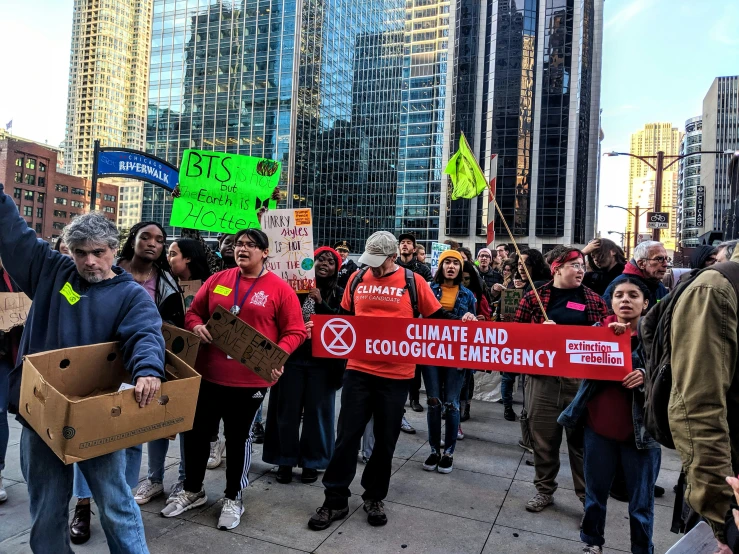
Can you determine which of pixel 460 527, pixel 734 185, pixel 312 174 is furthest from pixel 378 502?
pixel 312 174

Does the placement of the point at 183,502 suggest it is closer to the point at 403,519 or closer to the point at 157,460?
the point at 157,460

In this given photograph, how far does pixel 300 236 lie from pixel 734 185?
4.84 m

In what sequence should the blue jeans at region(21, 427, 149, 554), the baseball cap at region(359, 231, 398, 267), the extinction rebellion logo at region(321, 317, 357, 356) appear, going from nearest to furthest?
the blue jeans at region(21, 427, 149, 554)
the baseball cap at region(359, 231, 398, 267)
the extinction rebellion logo at region(321, 317, 357, 356)

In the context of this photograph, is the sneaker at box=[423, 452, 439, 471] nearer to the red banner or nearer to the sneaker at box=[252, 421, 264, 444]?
the red banner

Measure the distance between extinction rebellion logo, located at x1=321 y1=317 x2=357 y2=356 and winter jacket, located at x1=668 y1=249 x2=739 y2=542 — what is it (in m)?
2.69

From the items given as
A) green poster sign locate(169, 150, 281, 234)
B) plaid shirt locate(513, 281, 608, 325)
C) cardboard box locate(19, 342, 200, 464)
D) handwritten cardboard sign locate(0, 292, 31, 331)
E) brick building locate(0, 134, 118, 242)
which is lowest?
cardboard box locate(19, 342, 200, 464)

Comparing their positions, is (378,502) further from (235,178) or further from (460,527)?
(235,178)

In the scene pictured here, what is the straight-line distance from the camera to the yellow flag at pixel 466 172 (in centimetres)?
661

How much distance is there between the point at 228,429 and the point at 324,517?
0.99 meters

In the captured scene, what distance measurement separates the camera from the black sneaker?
15.3 feet

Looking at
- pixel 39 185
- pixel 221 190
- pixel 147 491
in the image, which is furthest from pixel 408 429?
pixel 39 185

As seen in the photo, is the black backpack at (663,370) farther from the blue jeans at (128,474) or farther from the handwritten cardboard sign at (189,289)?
the handwritten cardboard sign at (189,289)

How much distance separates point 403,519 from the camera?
4.00 metres

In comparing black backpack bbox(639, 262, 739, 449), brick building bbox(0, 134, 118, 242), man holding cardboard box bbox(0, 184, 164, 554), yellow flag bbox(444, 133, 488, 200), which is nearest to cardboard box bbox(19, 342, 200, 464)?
man holding cardboard box bbox(0, 184, 164, 554)
